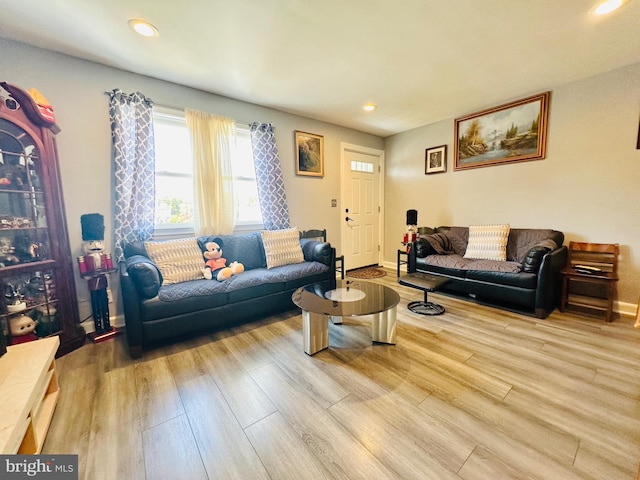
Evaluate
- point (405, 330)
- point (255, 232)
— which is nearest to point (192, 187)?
point (255, 232)

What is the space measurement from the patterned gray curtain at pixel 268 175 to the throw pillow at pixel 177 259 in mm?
1057

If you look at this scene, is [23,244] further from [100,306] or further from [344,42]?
[344,42]

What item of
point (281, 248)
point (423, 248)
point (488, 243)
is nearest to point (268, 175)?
point (281, 248)

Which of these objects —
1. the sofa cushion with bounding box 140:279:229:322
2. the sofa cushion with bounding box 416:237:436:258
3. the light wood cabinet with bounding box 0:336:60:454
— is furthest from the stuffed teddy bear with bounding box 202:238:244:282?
the sofa cushion with bounding box 416:237:436:258

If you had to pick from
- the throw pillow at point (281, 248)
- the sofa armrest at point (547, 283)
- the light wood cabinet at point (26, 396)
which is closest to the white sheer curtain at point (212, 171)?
the throw pillow at point (281, 248)

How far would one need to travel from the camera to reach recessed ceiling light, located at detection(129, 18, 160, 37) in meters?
1.79

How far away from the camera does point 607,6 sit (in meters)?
1.69

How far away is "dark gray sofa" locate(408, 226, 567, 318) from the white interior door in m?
1.20

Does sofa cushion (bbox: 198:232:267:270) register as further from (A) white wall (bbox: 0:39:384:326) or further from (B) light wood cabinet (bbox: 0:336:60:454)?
(B) light wood cabinet (bbox: 0:336:60:454)

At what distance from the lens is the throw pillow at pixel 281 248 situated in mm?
2932

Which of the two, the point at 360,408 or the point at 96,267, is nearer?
the point at 360,408

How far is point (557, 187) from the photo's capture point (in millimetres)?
2957

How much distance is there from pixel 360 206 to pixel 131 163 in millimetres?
3273

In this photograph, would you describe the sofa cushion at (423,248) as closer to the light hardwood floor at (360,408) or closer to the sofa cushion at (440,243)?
the sofa cushion at (440,243)
